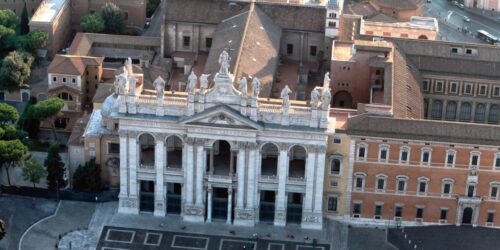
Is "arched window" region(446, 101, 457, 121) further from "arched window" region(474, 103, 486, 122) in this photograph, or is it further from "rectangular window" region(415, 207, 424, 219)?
"rectangular window" region(415, 207, 424, 219)

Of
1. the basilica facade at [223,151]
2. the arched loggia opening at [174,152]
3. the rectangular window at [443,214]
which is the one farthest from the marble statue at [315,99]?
the rectangular window at [443,214]

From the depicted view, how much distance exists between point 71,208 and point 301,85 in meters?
40.9

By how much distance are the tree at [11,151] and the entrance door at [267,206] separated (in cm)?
3436

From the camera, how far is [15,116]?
17000 cm

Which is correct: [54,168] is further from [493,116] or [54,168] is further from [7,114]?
[493,116]

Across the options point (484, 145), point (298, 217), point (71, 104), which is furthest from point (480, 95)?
point (71, 104)

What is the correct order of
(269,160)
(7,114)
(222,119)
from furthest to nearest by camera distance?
(7,114), (269,160), (222,119)

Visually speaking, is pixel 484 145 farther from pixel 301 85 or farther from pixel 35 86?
pixel 35 86

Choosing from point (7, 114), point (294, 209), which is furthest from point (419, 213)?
point (7, 114)

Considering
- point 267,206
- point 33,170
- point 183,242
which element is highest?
point 33,170

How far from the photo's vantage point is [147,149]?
6225 inches

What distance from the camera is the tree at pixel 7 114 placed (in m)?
169

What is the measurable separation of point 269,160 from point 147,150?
1702 centimetres

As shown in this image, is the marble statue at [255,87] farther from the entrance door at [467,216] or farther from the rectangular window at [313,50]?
the rectangular window at [313,50]
